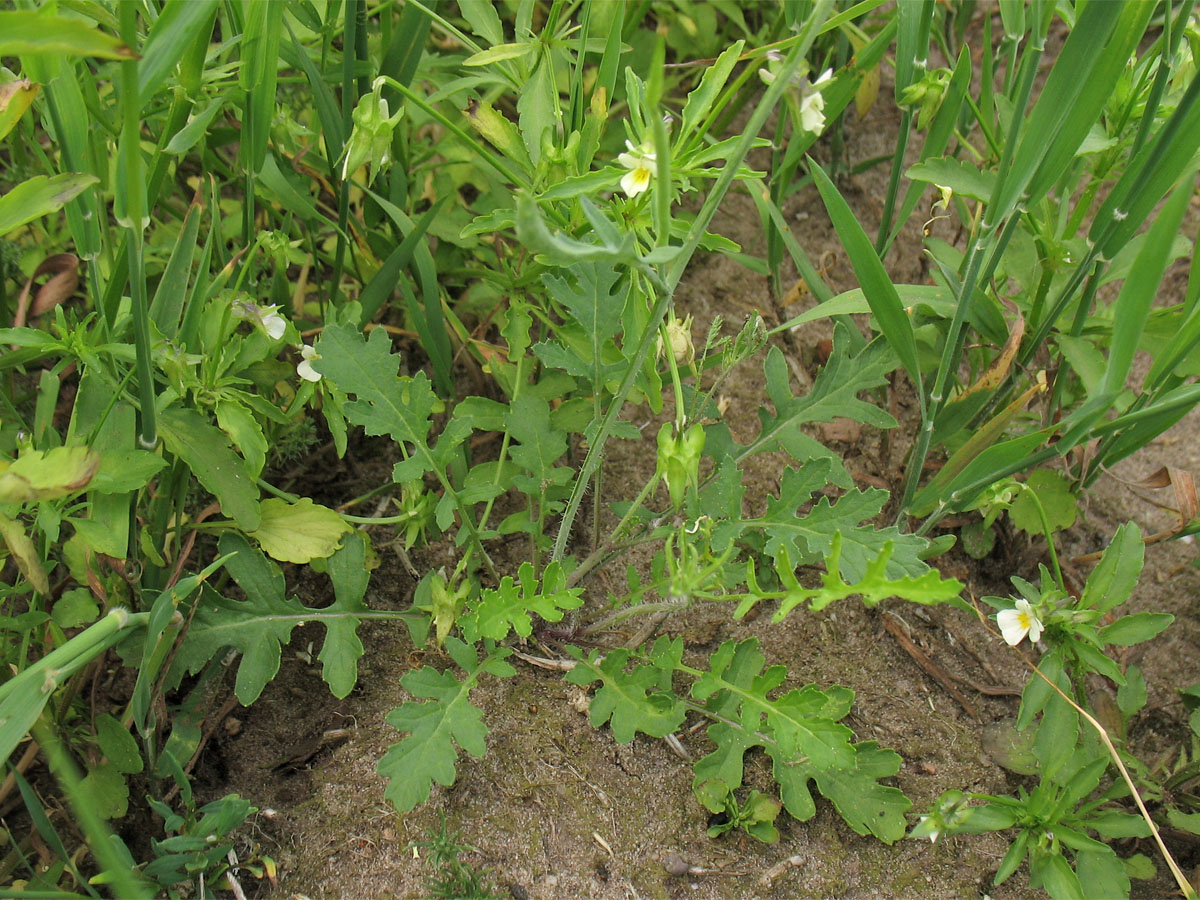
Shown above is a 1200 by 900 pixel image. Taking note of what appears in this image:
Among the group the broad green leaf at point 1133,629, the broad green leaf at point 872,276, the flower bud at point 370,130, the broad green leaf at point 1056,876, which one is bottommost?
the broad green leaf at point 1056,876

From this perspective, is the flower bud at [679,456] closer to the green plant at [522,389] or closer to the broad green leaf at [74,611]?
the green plant at [522,389]

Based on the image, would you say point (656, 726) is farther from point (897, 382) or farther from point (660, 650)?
point (897, 382)

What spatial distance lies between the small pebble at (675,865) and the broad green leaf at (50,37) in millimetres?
1263

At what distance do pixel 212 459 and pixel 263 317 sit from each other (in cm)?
22

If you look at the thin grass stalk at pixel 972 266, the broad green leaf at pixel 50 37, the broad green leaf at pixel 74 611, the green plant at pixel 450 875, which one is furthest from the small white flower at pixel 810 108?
the broad green leaf at pixel 74 611

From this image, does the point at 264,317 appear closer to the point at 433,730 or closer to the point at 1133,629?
the point at 433,730

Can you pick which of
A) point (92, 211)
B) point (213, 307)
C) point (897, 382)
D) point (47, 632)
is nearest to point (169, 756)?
point (47, 632)

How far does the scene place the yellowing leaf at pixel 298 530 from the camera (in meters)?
1.46

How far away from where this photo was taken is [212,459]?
136 cm

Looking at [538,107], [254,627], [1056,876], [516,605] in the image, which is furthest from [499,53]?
[1056,876]

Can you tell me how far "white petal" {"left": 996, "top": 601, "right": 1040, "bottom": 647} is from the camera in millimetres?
1411

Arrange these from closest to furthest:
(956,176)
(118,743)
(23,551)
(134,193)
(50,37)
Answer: (50,37)
(134,193)
(23,551)
(118,743)
(956,176)

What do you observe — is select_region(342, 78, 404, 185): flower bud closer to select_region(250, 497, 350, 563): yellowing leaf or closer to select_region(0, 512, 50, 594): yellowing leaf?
select_region(250, 497, 350, 563): yellowing leaf

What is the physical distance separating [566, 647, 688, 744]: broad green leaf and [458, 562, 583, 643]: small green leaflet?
12 cm
